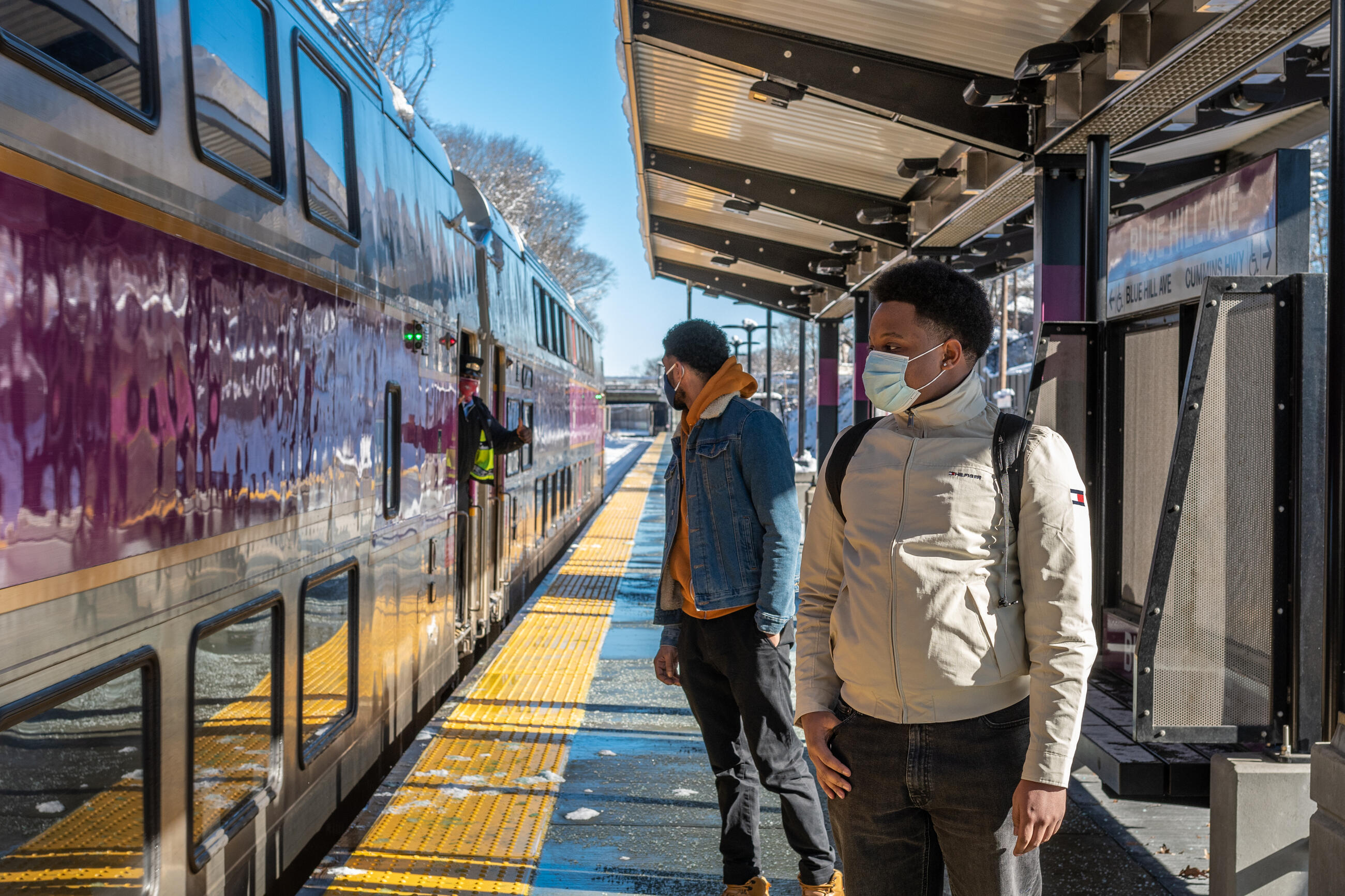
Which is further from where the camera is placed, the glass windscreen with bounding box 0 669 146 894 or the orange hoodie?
the orange hoodie

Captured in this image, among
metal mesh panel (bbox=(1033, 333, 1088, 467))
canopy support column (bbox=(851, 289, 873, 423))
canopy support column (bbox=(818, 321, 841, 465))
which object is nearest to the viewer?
metal mesh panel (bbox=(1033, 333, 1088, 467))

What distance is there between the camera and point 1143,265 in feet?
19.7

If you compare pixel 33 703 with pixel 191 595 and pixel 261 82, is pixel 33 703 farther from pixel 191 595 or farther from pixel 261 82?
pixel 261 82

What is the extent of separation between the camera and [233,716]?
353 centimetres

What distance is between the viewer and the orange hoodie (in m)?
3.77

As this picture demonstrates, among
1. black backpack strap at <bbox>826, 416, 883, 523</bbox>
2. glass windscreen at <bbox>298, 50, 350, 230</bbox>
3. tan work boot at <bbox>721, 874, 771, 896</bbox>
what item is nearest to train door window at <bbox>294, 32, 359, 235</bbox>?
glass windscreen at <bbox>298, 50, 350, 230</bbox>

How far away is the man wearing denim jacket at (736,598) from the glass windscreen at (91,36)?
181 cm

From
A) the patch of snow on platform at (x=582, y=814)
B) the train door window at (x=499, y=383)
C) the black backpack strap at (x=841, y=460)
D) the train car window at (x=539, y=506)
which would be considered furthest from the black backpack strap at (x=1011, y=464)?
the train car window at (x=539, y=506)

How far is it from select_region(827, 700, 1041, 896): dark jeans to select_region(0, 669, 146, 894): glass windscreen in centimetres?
164

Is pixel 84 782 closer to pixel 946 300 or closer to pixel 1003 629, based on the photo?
pixel 1003 629

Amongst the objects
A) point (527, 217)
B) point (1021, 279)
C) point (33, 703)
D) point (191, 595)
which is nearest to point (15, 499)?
point (33, 703)

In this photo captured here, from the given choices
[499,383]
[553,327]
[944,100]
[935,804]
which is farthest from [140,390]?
[553,327]

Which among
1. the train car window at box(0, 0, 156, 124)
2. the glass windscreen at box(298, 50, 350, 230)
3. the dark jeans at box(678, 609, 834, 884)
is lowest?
the dark jeans at box(678, 609, 834, 884)

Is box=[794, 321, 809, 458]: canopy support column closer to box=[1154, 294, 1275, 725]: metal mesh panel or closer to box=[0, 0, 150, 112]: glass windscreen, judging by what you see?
box=[1154, 294, 1275, 725]: metal mesh panel
